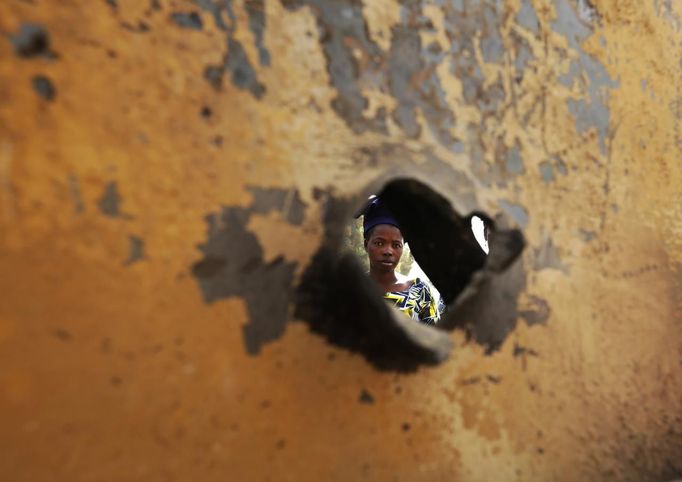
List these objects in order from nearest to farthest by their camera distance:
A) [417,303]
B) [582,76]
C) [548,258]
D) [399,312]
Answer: [399,312]
[548,258]
[582,76]
[417,303]

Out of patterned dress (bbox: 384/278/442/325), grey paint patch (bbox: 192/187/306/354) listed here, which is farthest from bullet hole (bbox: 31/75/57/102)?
patterned dress (bbox: 384/278/442/325)

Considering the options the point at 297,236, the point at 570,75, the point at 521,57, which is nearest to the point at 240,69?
the point at 297,236

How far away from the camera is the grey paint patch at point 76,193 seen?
55 cm

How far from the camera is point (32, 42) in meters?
0.54

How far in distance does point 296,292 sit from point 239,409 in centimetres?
16

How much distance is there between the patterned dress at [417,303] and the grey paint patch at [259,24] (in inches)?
59.7

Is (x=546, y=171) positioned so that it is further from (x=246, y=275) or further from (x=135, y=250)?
(x=135, y=250)

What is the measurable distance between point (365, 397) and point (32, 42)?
1.90ft

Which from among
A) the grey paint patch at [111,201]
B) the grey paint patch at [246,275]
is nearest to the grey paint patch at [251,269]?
the grey paint patch at [246,275]

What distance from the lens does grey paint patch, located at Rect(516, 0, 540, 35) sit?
38.9 inches

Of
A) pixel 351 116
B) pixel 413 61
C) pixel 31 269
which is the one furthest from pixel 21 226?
pixel 413 61

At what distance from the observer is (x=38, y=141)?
1.78 feet

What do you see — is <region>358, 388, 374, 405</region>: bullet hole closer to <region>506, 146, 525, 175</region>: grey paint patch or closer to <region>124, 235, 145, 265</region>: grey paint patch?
<region>124, 235, 145, 265</region>: grey paint patch

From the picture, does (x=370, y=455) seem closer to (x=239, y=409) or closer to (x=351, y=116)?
(x=239, y=409)
